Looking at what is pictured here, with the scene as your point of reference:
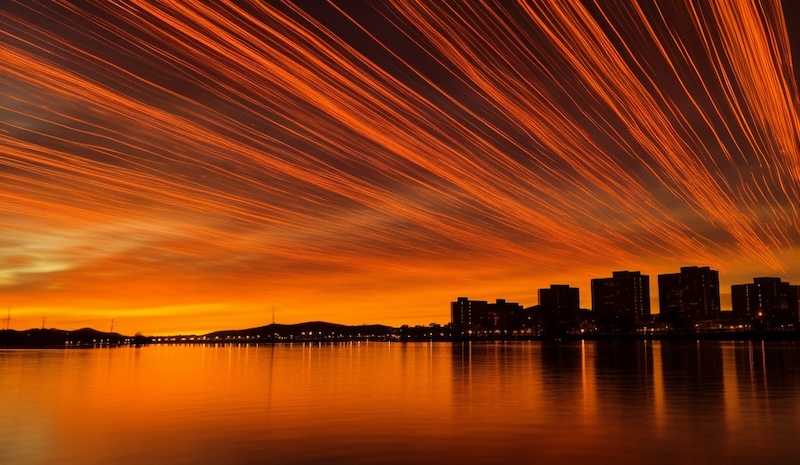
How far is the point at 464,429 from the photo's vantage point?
74.8 feet

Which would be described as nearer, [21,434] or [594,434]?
[594,434]

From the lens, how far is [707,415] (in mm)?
24547

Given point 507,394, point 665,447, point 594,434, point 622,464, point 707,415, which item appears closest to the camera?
point 622,464

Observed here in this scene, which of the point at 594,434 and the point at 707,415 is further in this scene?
the point at 707,415

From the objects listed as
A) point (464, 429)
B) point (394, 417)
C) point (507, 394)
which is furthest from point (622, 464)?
point (507, 394)

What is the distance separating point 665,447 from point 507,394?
49.3 ft

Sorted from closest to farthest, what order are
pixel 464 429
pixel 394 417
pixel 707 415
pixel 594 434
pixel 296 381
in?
pixel 594 434 < pixel 464 429 < pixel 707 415 < pixel 394 417 < pixel 296 381

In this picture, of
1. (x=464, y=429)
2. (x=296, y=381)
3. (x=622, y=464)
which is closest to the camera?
(x=622, y=464)

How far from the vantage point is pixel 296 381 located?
4578cm

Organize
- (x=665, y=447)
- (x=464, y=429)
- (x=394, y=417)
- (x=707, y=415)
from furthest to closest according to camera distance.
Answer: (x=394, y=417) < (x=707, y=415) < (x=464, y=429) < (x=665, y=447)

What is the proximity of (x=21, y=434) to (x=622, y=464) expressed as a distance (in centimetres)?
1976

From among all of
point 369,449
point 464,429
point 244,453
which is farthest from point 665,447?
point 244,453

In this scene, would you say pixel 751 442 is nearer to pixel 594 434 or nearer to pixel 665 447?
pixel 665 447

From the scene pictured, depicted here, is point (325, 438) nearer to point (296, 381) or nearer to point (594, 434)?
point (594, 434)
